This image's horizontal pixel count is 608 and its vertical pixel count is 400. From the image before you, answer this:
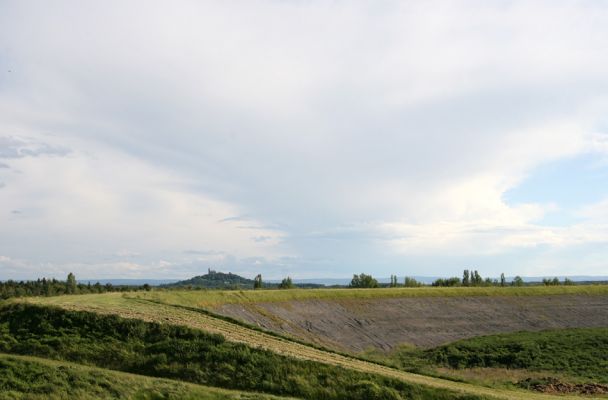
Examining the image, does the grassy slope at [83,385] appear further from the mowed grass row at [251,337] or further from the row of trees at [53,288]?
the row of trees at [53,288]

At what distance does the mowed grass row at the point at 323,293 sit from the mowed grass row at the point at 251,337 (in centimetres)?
723

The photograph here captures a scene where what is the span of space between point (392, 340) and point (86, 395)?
37090 mm

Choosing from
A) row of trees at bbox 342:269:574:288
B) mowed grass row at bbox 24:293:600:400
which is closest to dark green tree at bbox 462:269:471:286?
row of trees at bbox 342:269:574:288

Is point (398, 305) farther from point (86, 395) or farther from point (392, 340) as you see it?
point (86, 395)

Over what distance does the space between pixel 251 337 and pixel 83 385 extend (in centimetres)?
1094

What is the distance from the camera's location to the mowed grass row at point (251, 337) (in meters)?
26.4

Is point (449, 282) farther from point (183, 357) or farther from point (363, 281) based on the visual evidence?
point (183, 357)

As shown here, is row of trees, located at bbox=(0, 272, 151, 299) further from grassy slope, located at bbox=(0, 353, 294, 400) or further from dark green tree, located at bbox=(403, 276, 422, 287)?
dark green tree, located at bbox=(403, 276, 422, 287)

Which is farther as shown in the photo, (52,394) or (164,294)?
(164,294)

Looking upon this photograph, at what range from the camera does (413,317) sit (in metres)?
60.3

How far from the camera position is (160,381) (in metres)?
22.3

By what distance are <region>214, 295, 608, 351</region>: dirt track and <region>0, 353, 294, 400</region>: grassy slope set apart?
2353cm

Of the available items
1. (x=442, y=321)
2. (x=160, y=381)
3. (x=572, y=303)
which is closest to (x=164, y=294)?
(x=160, y=381)

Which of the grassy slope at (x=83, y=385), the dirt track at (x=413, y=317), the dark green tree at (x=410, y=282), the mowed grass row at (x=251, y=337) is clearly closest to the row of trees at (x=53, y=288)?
the dirt track at (x=413, y=317)
